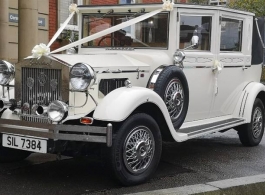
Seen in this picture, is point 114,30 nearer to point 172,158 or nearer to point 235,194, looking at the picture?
point 172,158

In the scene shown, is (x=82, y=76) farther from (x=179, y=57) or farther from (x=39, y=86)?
(x=179, y=57)

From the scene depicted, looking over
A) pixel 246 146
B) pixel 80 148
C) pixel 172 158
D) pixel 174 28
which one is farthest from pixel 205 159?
pixel 80 148

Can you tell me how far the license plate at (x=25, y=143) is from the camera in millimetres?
5250

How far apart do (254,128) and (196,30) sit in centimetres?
226

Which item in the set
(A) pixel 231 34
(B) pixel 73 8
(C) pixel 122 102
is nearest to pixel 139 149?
(C) pixel 122 102

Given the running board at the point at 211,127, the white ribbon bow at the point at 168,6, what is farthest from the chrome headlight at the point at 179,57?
the running board at the point at 211,127

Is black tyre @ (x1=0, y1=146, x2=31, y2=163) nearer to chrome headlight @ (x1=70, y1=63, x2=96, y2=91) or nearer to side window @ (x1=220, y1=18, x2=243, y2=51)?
chrome headlight @ (x1=70, y1=63, x2=96, y2=91)

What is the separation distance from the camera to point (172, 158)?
725 centimetres

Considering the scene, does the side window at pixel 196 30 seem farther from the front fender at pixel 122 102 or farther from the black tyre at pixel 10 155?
the black tyre at pixel 10 155

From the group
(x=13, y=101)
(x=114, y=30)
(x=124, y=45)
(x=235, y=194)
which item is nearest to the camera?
(x=235, y=194)

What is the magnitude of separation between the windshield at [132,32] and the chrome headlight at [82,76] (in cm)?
180

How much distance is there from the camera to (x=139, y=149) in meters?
5.55

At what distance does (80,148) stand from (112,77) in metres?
0.95

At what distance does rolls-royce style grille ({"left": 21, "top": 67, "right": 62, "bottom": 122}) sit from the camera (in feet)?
17.9
